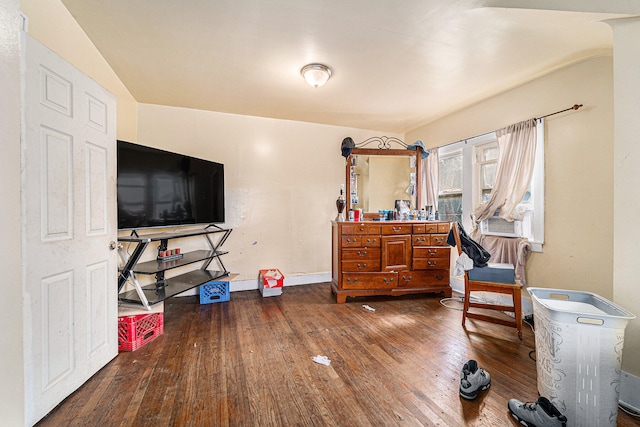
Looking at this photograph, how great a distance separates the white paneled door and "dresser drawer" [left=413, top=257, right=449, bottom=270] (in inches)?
120

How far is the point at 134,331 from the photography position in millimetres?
2074

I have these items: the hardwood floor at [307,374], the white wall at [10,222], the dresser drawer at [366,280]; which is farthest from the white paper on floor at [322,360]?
the white wall at [10,222]

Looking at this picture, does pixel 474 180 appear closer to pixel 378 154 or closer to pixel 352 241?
pixel 378 154

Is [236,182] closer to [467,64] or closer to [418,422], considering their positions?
[467,64]

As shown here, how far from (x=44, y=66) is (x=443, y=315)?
368 cm

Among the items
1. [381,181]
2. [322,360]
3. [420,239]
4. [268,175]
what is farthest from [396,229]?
[268,175]

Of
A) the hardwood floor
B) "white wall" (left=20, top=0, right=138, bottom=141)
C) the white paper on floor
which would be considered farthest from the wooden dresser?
"white wall" (left=20, top=0, right=138, bottom=141)

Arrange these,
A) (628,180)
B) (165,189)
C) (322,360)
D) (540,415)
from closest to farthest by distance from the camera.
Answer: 1. (540,415)
2. (628,180)
3. (322,360)
4. (165,189)

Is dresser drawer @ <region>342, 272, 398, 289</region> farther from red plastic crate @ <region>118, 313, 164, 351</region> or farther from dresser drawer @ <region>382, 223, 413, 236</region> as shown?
red plastic crate @ <region>118, 313, 164, 351</region>

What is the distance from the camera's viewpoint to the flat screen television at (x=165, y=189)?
2240 millimetres

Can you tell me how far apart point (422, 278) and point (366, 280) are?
2.37 feet

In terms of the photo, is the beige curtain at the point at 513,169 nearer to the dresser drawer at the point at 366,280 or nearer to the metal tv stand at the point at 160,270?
the dresser drawer at the point at 366,280

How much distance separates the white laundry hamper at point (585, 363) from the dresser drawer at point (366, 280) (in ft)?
5.85

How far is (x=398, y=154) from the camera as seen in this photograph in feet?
11.7
